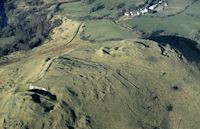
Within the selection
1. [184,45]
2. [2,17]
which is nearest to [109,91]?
[184,45]

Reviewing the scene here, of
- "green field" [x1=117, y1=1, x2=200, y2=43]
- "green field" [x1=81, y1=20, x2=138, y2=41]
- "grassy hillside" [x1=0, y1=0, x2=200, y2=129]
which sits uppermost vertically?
"grassy hillside" [x1=0, y1=0, x2=200, y2=129]

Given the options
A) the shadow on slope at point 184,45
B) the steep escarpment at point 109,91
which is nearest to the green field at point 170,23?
the shadow on slope at point 184,45

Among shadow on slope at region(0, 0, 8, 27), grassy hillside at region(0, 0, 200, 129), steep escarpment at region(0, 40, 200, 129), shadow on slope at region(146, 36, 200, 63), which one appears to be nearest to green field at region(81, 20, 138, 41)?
grassy hillside at region(0, 0, 200, 129)

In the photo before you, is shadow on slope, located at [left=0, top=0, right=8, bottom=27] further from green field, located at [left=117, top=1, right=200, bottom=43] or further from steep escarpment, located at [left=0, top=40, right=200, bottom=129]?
steep escarpment, located at [left=0, top=40, right=200, bottom=129]

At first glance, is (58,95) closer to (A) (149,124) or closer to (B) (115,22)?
(A) (149,124)

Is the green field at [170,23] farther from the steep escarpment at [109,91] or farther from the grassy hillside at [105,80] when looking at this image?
the steep escarpment at [109,91]

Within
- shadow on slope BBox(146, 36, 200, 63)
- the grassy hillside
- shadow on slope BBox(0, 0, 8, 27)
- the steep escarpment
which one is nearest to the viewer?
the steep escarpment

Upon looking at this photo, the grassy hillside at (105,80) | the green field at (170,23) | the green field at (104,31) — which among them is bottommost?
the green field at (170,23)

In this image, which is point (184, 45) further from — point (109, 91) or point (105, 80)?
point (109, 91)

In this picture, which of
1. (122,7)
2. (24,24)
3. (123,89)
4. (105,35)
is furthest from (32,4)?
(123,89)
